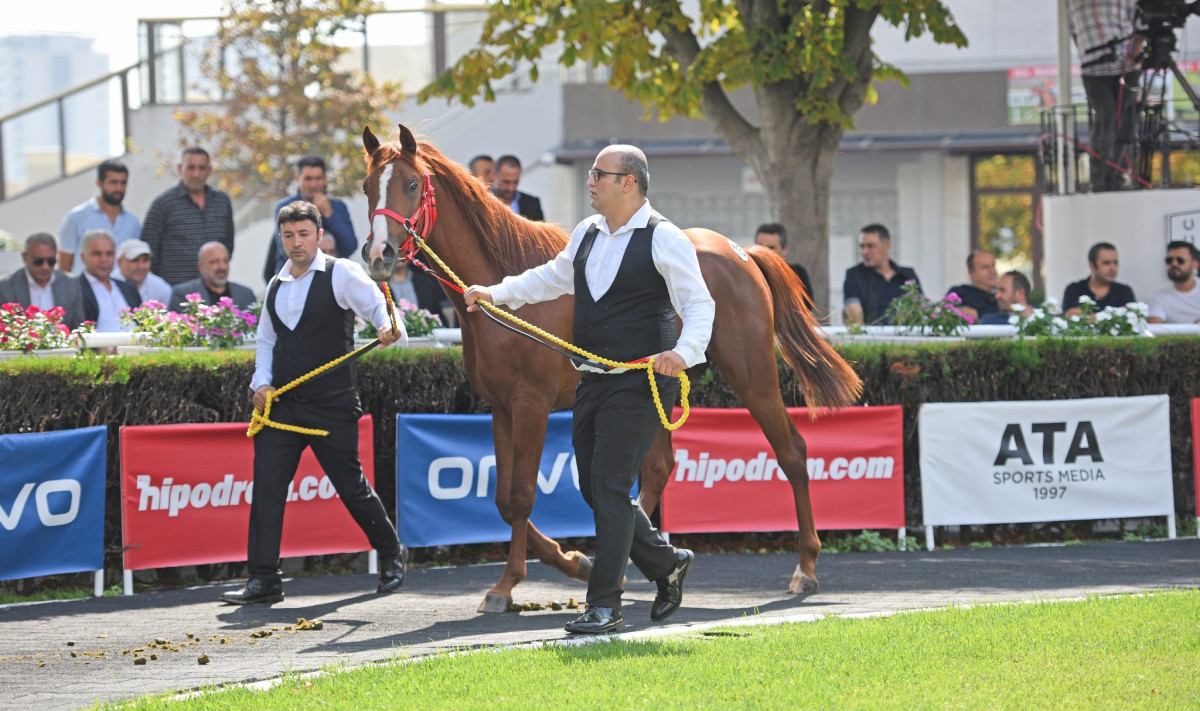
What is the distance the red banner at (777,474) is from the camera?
31.6 feet

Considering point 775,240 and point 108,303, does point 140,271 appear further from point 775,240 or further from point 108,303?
point 775,240

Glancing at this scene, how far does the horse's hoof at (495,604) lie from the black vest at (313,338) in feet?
5.11

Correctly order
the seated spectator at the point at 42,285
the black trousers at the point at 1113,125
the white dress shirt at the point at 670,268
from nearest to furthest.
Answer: the white dress shirt at the point at 670,268 → the seated spectator at the point at 42,285 → the black trousers at the point at 1113,125

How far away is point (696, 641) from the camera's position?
6066 mm

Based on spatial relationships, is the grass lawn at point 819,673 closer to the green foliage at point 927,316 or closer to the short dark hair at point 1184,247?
the green foliage at point 927,316

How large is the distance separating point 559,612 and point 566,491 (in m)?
2.21

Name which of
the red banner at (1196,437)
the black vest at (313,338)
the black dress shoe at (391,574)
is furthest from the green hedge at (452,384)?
the black dress shoe at (391,574)

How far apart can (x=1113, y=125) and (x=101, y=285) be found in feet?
33.6

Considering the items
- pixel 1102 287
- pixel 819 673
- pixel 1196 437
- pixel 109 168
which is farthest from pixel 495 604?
pixel 1102 287

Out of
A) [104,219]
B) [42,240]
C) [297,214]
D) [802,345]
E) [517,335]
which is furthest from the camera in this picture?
[104,219]

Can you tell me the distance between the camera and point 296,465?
807cm

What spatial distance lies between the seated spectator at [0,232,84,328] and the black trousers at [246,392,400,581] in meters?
3.32

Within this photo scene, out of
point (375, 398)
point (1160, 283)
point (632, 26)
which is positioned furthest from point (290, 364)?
point (1160, 283)

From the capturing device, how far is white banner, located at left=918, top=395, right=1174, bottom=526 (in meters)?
9.95
